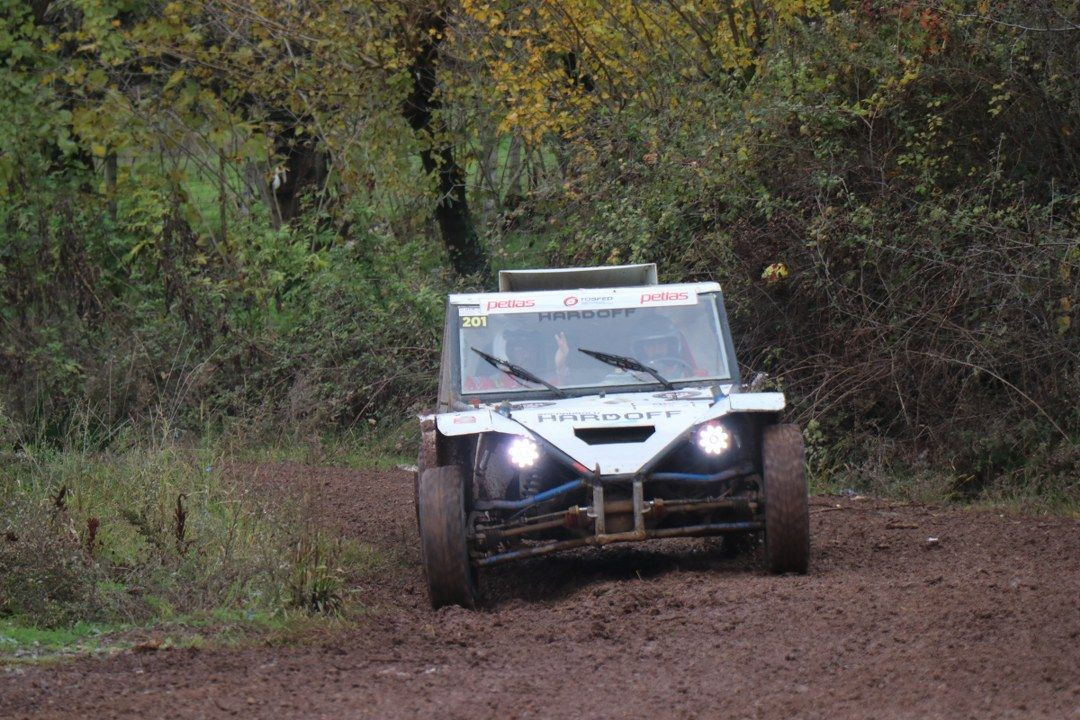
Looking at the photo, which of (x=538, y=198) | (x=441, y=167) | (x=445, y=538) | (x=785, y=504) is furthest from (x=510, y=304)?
(x=441, y=167)

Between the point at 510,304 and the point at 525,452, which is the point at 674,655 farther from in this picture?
the point at 510,304

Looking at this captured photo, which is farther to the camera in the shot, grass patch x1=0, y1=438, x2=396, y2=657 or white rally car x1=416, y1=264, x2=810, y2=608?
white rally car x1=416, y1=264, x2=810, y2=608

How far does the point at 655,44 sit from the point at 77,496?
9.37 metres

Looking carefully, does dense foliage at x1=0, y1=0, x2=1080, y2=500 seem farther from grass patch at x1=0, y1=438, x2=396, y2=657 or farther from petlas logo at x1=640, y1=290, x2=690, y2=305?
petlas logo at x1=640, y1=290, x2=690, y2=305

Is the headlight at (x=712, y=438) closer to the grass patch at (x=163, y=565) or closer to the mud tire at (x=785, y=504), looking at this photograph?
the mud tire at (x=785, y=504)

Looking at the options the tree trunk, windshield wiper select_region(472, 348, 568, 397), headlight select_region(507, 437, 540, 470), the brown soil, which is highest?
the tree trunk

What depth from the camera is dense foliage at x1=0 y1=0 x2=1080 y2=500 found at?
12.2 m

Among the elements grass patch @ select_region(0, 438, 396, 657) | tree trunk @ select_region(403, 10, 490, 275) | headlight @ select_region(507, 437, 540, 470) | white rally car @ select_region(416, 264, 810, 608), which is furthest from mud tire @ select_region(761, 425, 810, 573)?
tree trunk @ select_region(403, 10, 490, 275)

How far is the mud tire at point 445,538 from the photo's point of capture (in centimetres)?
770

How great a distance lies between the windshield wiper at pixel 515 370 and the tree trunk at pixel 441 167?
922cm

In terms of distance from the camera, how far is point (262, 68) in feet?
60.8

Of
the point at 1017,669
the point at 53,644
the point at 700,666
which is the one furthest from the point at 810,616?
the point at 53,644

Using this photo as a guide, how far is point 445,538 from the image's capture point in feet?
25.3

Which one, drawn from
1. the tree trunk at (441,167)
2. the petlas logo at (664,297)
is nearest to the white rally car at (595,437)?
the petlas logo at (664,297)
